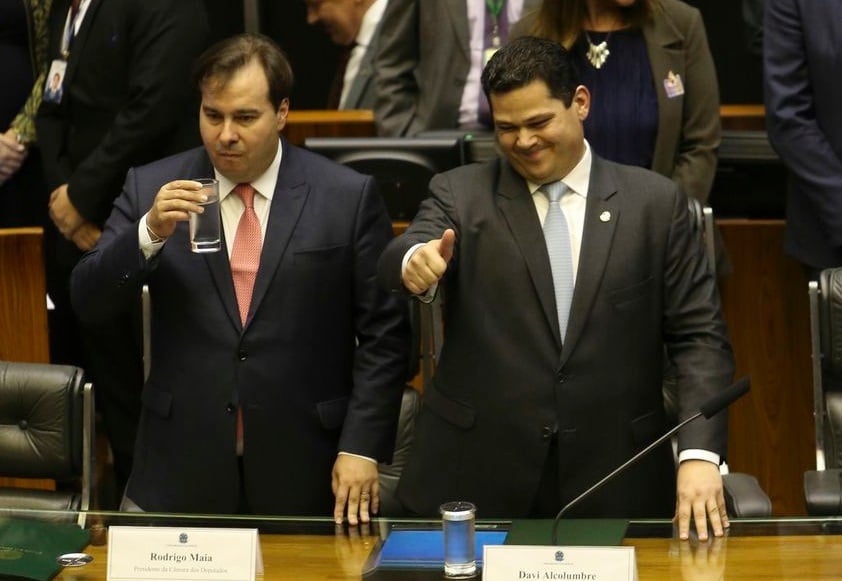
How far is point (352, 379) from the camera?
3.42m

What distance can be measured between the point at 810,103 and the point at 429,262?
166cm

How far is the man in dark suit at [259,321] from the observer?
3.30m

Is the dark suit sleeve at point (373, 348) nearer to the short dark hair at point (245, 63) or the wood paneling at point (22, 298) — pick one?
the short dark hair at point (245, 63)

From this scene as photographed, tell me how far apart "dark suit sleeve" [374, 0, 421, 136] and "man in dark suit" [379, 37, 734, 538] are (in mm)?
1442

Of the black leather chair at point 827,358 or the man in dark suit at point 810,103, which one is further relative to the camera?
the man in dark suit at point 810,103

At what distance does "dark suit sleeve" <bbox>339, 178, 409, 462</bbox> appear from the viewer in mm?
3303

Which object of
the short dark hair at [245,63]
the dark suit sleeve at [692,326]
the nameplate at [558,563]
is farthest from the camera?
the short dark hair at [245,63]

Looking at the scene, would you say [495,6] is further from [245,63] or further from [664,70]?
[245,63]

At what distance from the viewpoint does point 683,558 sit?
2611 mm

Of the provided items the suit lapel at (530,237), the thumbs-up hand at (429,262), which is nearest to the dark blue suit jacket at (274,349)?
the suit lapel at (530,237)

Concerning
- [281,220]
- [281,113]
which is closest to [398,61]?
[281,113]

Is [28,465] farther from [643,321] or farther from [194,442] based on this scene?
[643,321]

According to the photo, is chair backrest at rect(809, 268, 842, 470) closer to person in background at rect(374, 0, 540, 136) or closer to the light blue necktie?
the light blue necktie

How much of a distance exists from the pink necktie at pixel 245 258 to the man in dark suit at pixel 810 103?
Result: 1473mm
